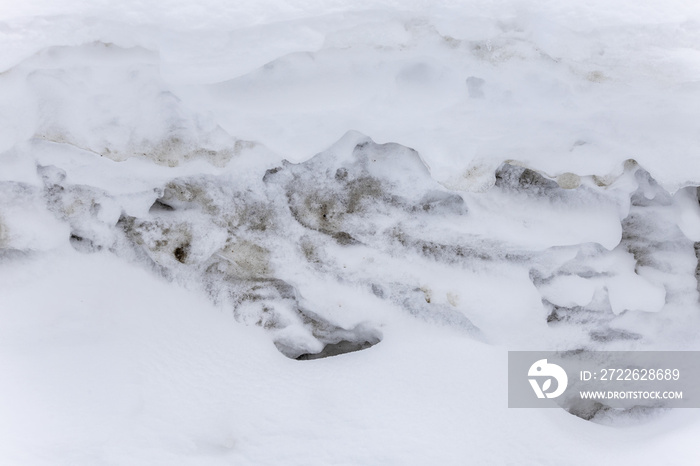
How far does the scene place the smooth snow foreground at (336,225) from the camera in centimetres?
94

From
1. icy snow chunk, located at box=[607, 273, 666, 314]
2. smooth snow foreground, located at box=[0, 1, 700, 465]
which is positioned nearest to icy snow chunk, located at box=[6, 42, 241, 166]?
smooth snow foreground, located at box=[0, 1, 700, 465]

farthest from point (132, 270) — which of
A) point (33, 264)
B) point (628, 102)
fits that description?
point (628, 102)

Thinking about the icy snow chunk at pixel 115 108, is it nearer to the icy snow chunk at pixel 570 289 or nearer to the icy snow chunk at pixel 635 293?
the icy snow chunk at pixel 570 289

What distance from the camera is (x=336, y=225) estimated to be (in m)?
1.25

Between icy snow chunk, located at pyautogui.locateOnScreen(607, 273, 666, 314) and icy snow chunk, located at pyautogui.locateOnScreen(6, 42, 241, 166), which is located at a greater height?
icy snow chunk, located at pyautogui.locateOnScreen(6, 42, 241, 166)

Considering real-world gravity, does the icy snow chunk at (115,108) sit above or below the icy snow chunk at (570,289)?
above

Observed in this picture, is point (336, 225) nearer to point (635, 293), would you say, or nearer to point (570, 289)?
point (570, 289)

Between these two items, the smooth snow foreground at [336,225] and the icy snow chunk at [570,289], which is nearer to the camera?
the smooth snow foreground at [336,225]

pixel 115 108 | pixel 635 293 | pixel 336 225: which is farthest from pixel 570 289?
pixel 115 108

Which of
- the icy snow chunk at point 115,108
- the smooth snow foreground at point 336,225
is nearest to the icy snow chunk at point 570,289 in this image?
the smooth snow foreground at point 336,225

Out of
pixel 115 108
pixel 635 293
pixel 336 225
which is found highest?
pixel 115 108

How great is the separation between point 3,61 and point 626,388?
1593 mm

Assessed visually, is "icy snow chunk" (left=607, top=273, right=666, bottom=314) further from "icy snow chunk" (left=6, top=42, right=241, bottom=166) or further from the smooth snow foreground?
"icy snow chunk" (left=6, top=42, right=241, bottom=166)

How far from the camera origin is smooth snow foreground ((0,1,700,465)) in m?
0.94
